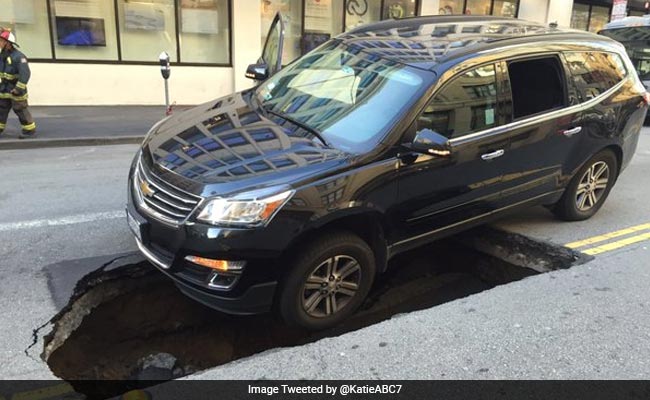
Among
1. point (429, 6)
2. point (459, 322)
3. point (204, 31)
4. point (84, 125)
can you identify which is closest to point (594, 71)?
point (459, 322)

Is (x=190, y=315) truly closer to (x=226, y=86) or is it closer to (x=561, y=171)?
(x=561, y=171)

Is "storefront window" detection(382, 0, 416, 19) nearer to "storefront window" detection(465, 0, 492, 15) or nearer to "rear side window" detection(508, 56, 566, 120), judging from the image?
"storefront window" detection(465, 0, 492, 15)

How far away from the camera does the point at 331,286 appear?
356cm

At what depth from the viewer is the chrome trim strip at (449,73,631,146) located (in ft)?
13.1

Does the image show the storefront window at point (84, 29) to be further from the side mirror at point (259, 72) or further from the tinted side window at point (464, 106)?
the tinted side window at point (464, 106)

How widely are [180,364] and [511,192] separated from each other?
9.54 ft

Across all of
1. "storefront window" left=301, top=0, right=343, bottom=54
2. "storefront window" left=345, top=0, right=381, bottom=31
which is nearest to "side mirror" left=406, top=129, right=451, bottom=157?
"storefront window" left=301, top=0, right=343, bottom=54

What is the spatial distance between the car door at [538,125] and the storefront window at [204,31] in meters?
10.4

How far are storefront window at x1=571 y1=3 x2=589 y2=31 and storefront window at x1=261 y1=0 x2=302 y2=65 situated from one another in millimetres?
10484

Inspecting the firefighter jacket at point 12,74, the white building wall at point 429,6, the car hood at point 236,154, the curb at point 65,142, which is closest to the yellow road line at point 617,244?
the car hood at point 236,154

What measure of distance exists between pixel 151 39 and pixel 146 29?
0.80 ft

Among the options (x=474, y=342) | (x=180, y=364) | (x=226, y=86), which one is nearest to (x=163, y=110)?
(x=226, y=86)

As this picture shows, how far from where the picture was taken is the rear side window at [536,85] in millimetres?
4324

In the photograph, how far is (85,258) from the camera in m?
4.31
